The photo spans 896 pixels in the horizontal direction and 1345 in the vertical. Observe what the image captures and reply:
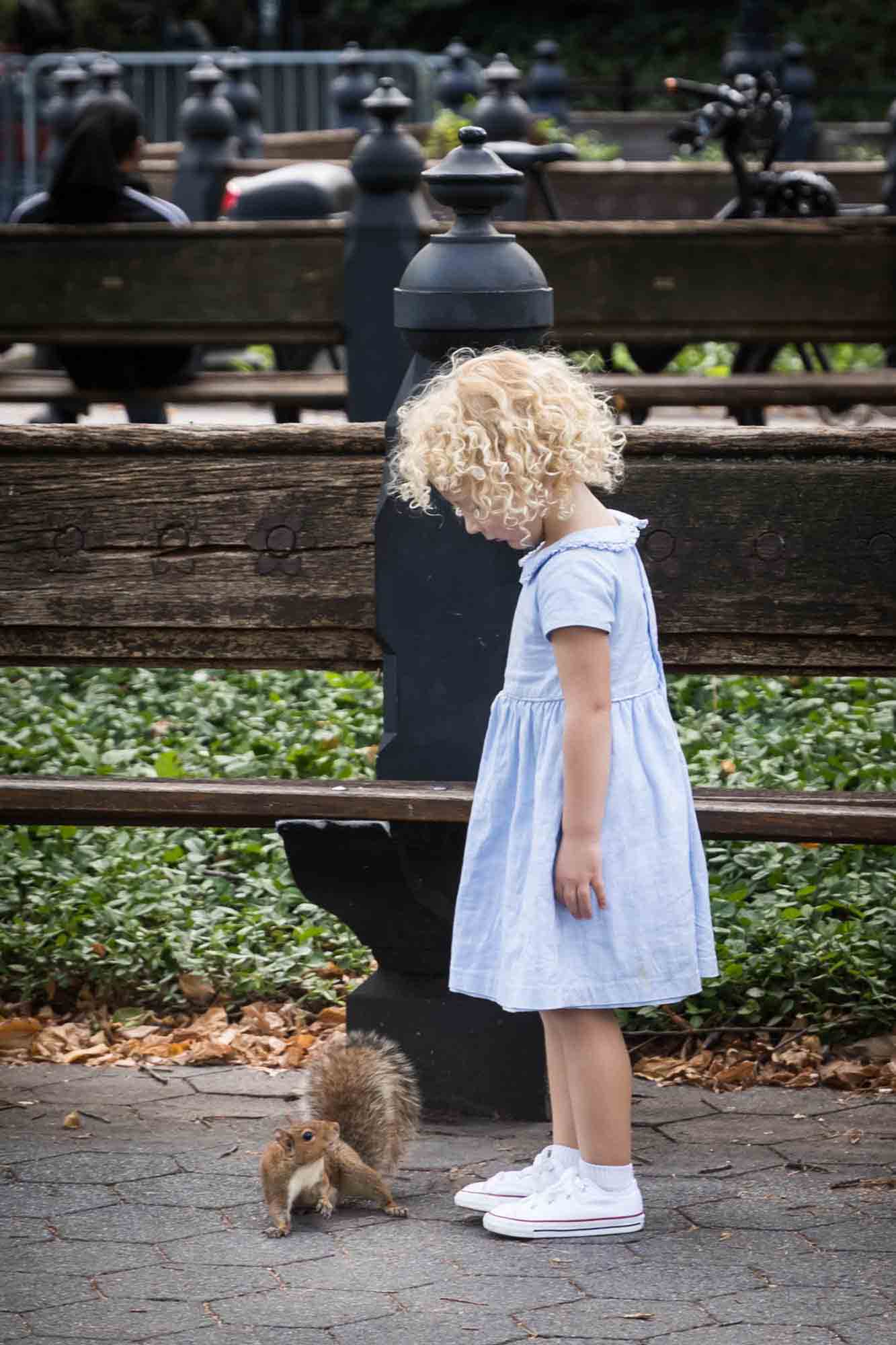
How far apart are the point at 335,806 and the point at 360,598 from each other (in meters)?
0.42

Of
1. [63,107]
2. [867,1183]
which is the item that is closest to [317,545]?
[867,1183]

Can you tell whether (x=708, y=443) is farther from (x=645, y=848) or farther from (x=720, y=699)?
(x=720, y=699)

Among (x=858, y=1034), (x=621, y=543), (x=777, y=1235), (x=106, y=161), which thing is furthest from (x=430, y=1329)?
(x=106, y=161)

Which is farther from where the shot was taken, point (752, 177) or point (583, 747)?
point (752, 177)

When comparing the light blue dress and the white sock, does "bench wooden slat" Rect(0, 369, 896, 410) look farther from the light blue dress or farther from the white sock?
the white sock

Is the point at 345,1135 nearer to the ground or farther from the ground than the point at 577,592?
nearer to the ground

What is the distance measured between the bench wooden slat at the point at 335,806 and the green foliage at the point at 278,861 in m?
0.65

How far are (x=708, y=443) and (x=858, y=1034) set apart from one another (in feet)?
4.47

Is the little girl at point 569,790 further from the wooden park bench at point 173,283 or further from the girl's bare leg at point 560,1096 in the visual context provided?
the wooden park bench at point 173,283

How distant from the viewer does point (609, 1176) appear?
3.11 meters

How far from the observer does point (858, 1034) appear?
13.3 ft

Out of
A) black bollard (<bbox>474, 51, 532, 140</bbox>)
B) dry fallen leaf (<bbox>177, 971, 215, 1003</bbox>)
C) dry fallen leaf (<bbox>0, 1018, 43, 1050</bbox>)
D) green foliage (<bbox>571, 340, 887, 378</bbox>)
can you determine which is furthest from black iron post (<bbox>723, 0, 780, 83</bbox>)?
dry fallen leaf (<bbox>0, 1018, 43, 1050</bbox>)

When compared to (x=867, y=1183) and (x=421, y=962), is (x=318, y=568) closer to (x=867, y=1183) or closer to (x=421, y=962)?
(x=421, y=962)

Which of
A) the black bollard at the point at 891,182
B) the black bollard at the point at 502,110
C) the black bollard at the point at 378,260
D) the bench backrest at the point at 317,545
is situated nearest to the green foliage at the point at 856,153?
the black bollard at the point at 502,110
